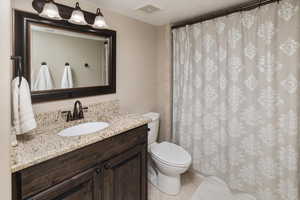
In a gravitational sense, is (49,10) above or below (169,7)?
below

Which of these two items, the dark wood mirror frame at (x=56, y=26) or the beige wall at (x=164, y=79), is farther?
the beige wall at (x=164, y=79)

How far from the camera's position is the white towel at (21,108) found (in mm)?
1060

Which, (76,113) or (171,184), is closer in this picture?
(76,113)

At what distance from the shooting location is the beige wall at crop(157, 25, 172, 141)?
2492 millimetres

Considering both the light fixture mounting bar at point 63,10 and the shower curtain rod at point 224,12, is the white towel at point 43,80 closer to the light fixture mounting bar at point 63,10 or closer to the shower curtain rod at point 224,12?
the light fixture mounting bar at point 63,10

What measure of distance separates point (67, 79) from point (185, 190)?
1777 millimetres

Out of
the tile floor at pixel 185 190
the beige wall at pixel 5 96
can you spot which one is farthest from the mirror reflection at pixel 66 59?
the tile floor at pixel 185 190

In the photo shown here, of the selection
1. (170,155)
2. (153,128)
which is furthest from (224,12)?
(170,155)

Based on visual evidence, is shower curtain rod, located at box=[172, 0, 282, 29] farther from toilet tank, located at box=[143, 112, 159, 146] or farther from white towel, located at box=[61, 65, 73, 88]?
white towel, located at box=[61, 65, 73, 88]

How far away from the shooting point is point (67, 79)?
5.41 feet

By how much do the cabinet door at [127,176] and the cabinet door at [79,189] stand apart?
71 millimetres

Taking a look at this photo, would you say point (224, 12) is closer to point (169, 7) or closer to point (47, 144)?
point (169, 7)

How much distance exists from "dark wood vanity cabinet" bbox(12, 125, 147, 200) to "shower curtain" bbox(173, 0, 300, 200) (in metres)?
0.92

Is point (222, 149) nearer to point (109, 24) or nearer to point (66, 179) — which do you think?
point (66, 179)
